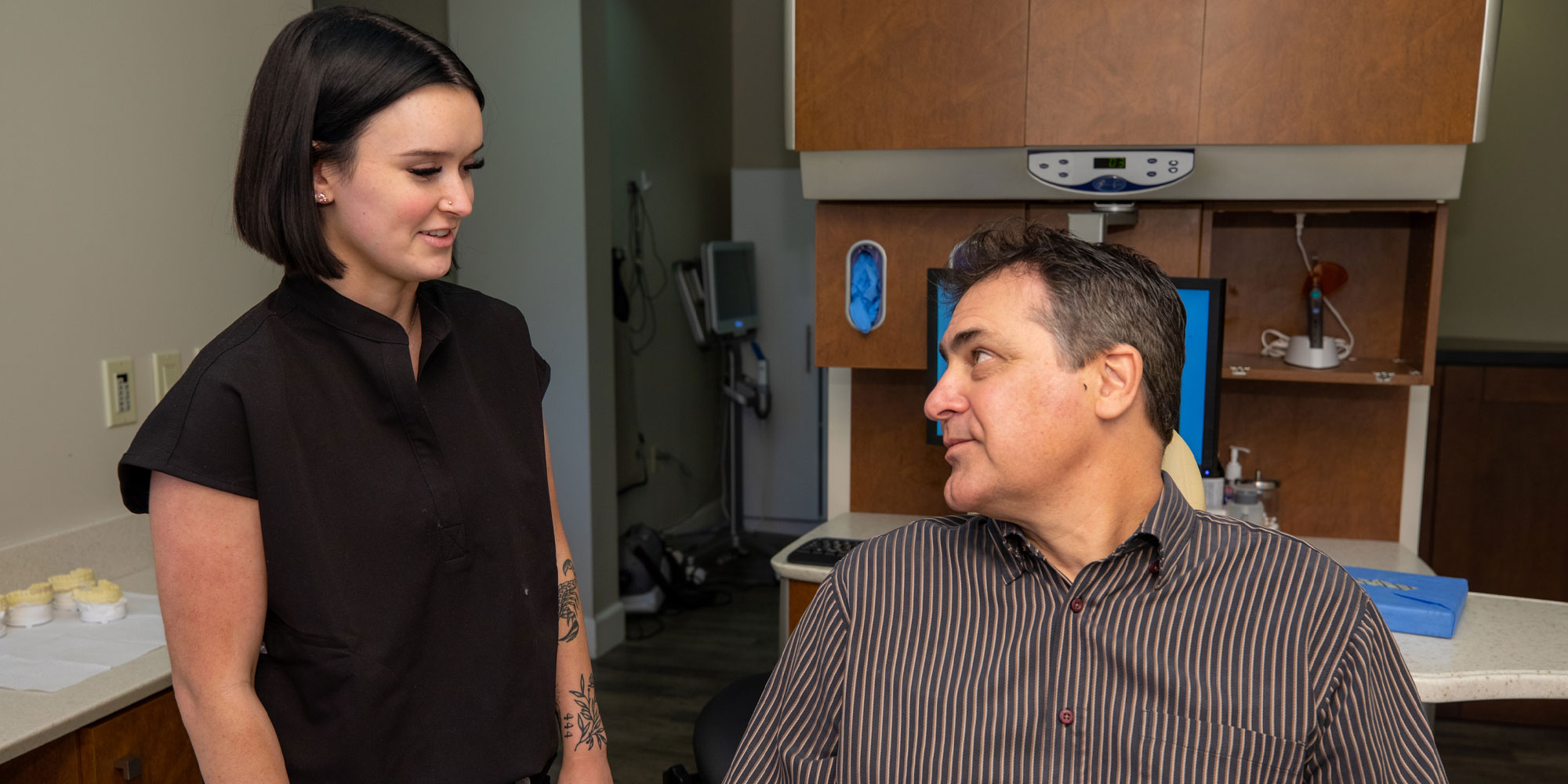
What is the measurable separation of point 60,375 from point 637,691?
2052 millimetres

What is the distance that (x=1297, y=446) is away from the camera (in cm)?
251

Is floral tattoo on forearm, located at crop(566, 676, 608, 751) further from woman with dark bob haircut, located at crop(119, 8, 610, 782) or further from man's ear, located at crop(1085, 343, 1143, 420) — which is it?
man's ear, located at crop(1085, 343, 1143, 420)

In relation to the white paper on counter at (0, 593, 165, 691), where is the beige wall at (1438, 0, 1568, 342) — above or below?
above

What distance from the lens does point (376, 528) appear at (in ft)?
3.75

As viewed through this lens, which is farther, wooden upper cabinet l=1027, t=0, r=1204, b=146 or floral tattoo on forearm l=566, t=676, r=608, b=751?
wooden upper cabinet l=1027, t=0, r=1204, b=146

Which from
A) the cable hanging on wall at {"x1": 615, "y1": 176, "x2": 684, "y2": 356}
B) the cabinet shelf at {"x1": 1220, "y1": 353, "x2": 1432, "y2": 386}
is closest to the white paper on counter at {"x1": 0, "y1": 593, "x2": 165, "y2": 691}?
the cabinet shelf at {"x1": 1220, "y1": 353, "x2": 1432, "y2": 386}

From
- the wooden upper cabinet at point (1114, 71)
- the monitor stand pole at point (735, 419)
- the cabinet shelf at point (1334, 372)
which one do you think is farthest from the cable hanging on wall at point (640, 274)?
the cabinet shelf at point (1334, 372)

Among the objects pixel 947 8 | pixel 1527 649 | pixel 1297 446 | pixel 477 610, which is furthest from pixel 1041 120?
pixel 477 610

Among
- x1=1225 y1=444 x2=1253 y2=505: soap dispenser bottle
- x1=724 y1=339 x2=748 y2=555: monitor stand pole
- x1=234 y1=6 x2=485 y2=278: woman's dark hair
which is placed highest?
x1=234 y1=6 x2=485 y2=278: woman's dark hair

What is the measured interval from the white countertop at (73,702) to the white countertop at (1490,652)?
1078 mm

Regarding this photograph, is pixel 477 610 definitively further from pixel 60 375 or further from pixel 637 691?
pixel 637 691

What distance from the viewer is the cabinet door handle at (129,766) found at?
5.10ft

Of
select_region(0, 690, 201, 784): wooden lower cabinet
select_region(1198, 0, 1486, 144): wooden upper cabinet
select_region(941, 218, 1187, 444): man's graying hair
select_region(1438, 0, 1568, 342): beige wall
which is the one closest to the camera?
select_region(941, 218, 1187, 444): man's graying hair

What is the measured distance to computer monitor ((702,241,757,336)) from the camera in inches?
192
